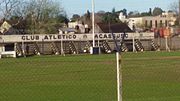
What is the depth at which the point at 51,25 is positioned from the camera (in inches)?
4397

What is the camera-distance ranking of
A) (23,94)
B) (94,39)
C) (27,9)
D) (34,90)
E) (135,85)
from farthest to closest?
(27,9) → (94,39) → (135,85) → (34,90) → (23,94)

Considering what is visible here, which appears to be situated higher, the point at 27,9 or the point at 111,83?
the point at 27,9

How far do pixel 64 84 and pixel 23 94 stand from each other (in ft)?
13.0

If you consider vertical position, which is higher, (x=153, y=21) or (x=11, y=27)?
(x=153, y=21)

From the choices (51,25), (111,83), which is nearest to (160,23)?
(51,25)

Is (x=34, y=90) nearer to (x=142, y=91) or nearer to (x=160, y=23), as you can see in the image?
(x=142, y=91)

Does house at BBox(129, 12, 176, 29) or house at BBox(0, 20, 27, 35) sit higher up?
house at BBox(129, 12, 176, 29)

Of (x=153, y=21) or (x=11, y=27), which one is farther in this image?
(x=153, y=21)

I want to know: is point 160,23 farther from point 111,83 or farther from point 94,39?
point 111,83

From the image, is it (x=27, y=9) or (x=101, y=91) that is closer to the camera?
(x=101, y=91)

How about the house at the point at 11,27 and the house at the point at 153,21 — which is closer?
the house at the point at 11,27

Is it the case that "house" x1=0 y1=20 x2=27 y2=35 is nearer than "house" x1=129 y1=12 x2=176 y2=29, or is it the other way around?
"house" x1=0 y1=20 x2=27 y2=35

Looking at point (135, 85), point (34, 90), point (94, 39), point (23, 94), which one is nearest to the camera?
point (23, 94)

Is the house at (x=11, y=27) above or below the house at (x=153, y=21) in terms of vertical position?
below
